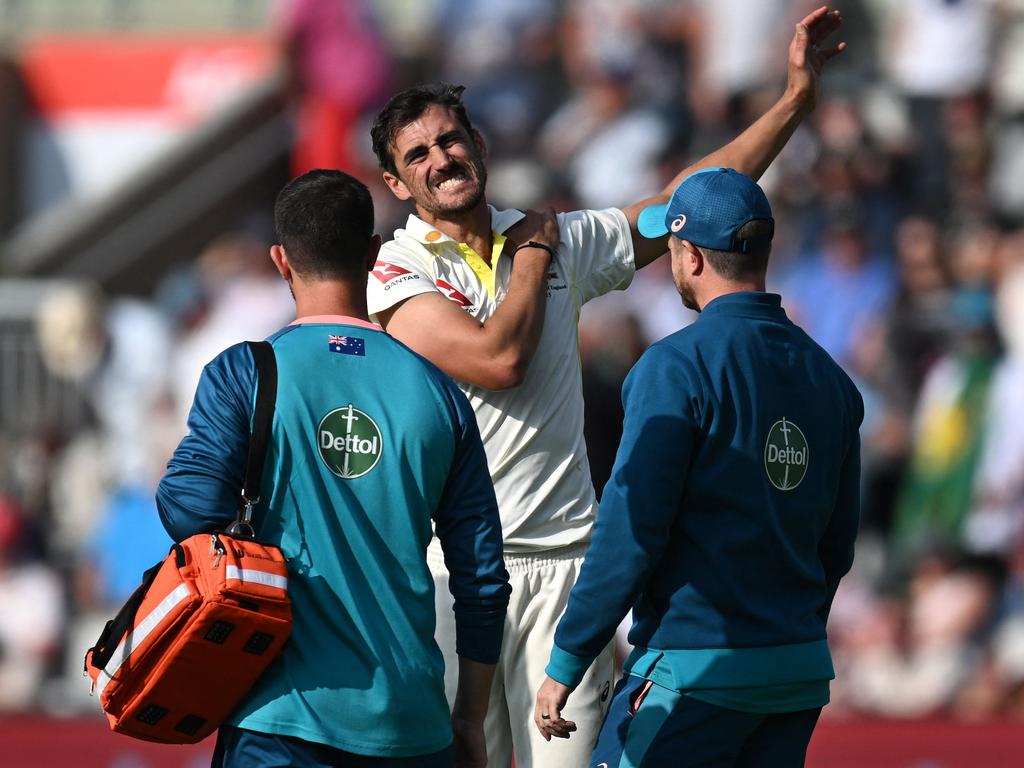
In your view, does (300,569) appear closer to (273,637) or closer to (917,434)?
(273,637)

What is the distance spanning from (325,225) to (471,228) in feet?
3.10

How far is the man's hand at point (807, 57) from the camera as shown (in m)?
4.56

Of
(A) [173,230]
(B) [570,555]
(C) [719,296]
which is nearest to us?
(C) [719,296]

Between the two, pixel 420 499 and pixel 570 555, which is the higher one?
pixel 420 499

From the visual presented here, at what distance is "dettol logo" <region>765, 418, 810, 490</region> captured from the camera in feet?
11.7

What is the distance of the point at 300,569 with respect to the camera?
329 cm

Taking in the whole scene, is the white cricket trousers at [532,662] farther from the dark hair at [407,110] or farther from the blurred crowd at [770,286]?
the blurred crowd at [770,286]

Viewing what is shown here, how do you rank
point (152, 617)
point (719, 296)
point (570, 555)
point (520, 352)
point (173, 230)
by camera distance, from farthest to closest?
1. point (173, 230)
2. point (570, 555)
3. point (520, 352)
4. point (719, 296)
5. point (152, 617)

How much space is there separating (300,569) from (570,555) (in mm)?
1140

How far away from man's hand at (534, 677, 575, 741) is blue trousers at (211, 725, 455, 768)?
1.31 feet

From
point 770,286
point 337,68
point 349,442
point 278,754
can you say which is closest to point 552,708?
point 278,754

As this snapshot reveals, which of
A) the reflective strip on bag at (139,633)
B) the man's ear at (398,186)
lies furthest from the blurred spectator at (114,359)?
the reflective strip on bag at (139,633)

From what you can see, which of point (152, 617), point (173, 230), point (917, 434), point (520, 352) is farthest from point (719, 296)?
point (173, 230)

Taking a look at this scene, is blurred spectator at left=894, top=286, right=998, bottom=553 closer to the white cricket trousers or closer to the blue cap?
the white cricket trousers
